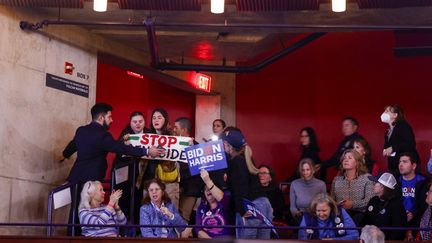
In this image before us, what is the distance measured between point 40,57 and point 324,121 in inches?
190

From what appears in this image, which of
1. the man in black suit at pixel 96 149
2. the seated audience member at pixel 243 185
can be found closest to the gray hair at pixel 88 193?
→ the man in black suit at pixel 96 149

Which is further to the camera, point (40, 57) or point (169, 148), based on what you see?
point (40, 57)

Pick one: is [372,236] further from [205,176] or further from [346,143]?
[346,143]

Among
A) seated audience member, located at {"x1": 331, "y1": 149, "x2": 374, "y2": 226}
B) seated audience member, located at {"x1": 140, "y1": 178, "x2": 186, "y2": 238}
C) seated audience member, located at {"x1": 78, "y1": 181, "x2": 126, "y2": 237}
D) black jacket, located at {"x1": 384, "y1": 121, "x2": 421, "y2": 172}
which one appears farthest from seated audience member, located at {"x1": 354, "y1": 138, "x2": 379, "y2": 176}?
seated audience member, located at {"x1": 78, "y1": 181, "x2": 126, "y2": 237}

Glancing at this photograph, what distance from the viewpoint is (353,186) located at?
1049 cm

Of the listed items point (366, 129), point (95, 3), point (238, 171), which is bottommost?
point (238, 171)

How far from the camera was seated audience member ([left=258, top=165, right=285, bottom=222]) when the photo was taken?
441 inches

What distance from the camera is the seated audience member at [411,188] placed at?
397 inches

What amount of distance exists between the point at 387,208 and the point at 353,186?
0.87m

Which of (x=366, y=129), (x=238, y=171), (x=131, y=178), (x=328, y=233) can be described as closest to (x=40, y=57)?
(x=131, y=178)

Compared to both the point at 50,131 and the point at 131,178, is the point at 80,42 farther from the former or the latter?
the point at 131,178

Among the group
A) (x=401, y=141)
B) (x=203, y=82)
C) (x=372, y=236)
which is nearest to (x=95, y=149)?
(x=401, y=141)

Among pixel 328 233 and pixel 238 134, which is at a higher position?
pixel 238 134

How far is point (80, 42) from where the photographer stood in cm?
1199
